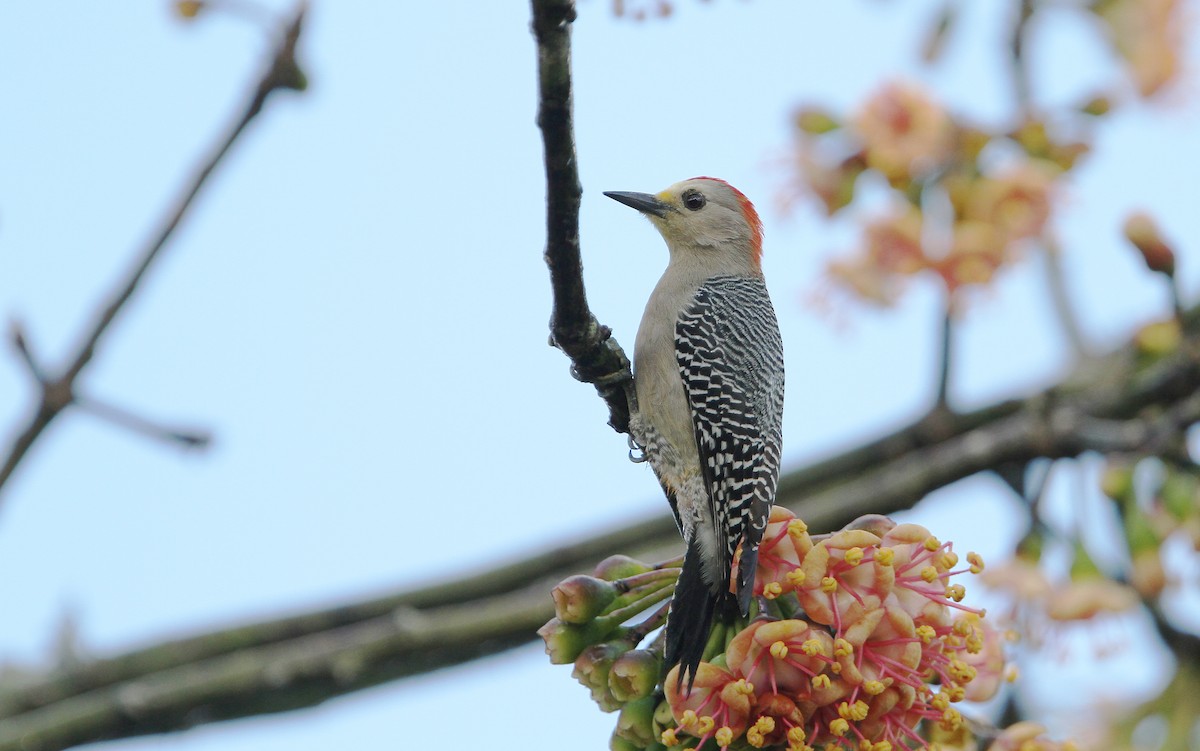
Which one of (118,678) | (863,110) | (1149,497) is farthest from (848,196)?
(118,678)

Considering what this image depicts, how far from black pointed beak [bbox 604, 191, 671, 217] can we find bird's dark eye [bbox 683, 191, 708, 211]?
10 centimetres

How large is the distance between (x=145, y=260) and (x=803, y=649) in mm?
1415

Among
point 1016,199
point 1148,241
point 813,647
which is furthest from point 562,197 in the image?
point 1016,199

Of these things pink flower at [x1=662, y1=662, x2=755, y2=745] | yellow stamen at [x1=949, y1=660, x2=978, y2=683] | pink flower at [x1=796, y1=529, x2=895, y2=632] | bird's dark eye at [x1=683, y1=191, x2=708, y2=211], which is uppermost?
bird's dark eye at [x1=683, y1=191, x2=708, y2=211]

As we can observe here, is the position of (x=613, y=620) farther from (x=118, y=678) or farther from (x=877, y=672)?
(x=118, y=678)

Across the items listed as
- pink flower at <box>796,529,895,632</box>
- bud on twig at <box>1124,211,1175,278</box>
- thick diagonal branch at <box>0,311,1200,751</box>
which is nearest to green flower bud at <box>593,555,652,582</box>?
pink flower at <box>796,529,895,632</box>

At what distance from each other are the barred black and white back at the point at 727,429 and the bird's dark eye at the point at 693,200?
0.83 feet

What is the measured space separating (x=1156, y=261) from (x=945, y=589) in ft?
6.71

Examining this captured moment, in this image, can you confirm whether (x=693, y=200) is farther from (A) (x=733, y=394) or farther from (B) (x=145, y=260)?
(B) (x=145, y=260)

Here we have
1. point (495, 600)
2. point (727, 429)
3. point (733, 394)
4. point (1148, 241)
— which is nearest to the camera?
point (727, 429)

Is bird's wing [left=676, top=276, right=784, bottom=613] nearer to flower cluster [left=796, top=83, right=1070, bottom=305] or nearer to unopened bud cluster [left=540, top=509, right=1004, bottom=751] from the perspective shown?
unopened bud cluster [left=540, top=509, right=1004, bottom=751]

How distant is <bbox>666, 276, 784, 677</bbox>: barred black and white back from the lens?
251 centimetres

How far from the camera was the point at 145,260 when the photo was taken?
263 cm

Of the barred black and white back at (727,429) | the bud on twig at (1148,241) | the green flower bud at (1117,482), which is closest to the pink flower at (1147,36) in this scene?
the bud on twig at (1148,241)
